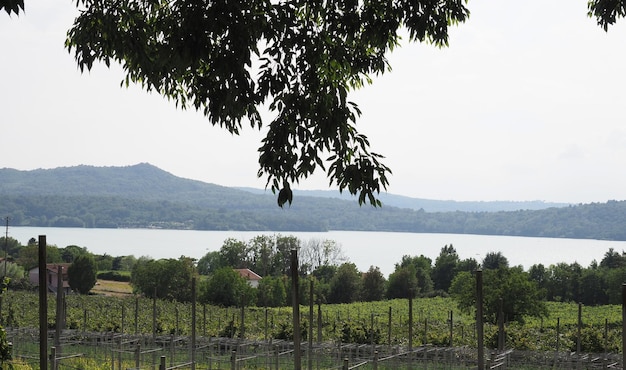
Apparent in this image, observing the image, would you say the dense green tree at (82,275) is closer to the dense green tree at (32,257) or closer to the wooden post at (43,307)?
the dense green tree at (32,257)

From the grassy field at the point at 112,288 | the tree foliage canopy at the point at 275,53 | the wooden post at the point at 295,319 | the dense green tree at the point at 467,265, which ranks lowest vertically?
the grassy field at the point at 112,288

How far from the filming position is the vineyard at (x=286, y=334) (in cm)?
2105

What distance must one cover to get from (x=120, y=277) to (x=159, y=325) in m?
39.3

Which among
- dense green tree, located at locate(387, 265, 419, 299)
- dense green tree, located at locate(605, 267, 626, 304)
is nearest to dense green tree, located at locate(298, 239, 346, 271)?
dense green tree, located at locate(387, 265, 419, 299)

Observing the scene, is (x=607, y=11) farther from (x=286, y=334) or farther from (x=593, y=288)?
(x=593, y=288)

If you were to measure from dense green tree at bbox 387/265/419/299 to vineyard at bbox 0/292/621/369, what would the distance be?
330 inches

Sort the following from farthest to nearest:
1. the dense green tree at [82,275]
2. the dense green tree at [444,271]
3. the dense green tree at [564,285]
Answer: the dense green tree at [444,271]
the dense green tree at [82,275]
the dense green tree at [564,285]

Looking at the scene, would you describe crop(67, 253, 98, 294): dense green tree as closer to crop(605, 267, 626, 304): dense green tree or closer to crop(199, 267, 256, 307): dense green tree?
crop(199, 267, 256, 307): dense green tree

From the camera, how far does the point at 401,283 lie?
57375 millimetres

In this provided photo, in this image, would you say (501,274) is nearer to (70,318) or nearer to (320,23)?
(70,318)

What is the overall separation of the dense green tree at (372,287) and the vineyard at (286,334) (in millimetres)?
8631

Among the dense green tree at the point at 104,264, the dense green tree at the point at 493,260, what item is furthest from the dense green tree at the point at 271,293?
the dense green tree at the point at 104,264

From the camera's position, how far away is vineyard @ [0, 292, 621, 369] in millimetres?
21047

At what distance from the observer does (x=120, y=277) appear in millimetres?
68125
